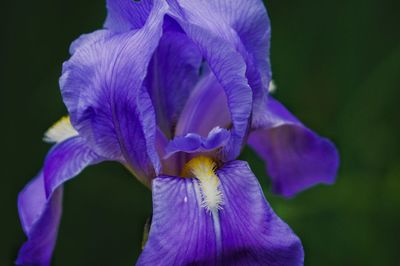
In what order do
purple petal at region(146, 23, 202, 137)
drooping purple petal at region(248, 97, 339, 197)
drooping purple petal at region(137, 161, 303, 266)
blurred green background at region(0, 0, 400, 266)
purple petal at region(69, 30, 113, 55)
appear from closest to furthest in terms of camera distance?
drooping purple petal at region(137, 161, 303, 266)
purple petal at region(69, 30, 113, 55)
purple petal at region(146, 23, 202, 137)
drooping purple petal at region(248, 97, 339, 197)
blurred green background at region(0, 0, 400, 266)

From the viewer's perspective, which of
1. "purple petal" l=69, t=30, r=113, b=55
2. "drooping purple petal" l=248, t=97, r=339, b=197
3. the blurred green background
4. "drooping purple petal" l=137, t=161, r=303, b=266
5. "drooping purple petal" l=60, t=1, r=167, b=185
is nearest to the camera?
"drooping purple petal" l=137, t=161, r=303, b=266

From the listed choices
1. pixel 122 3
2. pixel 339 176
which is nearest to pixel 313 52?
pixel 339 176

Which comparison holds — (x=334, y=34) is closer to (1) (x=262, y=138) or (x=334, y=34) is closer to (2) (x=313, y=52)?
(2) (x=313, y=52)

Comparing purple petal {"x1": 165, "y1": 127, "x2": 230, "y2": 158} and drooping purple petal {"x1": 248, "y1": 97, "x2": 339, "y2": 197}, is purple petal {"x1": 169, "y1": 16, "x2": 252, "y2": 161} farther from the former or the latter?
drooping purple petal {"x1": 248, "y1": 97, "x2": 339, "y2": 197}

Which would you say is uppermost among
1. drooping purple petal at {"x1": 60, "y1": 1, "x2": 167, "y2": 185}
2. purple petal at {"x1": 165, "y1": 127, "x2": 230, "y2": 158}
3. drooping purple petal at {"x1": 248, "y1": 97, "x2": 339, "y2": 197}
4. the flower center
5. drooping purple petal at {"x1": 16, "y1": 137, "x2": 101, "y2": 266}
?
drooping purple petal at {"x1": 60, "y1": 1, "x2": 167, "y2": 185}

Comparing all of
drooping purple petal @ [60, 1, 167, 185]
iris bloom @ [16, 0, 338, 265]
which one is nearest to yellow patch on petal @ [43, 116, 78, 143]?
iris bloom @ [16, 0, 338, 265]

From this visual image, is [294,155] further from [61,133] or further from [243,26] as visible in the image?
[61,133]

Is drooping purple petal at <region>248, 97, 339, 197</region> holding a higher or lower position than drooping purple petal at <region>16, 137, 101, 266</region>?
lower

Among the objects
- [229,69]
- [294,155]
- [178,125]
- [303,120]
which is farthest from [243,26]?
[303,120]
